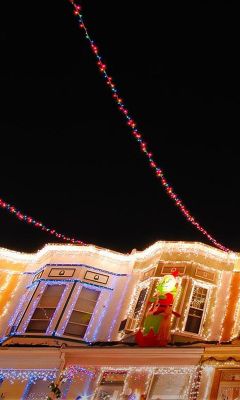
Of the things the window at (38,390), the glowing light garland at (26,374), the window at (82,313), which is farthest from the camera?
the window at (82,313)

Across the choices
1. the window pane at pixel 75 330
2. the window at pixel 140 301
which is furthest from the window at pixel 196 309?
the window pane at pixel 75 330

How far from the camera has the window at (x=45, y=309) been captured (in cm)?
1773

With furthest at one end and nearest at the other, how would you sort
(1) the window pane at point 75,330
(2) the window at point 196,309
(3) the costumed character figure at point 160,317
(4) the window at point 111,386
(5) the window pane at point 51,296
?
(5) the window pane at point 51,296, (1) the window pane at point 75,330, (2) the window at point 196,309, (3) the costumed character figure at point 160,317, (4) the window at point 111,386

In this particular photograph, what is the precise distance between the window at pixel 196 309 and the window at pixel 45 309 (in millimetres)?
4843

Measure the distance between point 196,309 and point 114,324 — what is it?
2967mm

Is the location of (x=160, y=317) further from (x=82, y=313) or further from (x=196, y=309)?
(x=82, y=313)

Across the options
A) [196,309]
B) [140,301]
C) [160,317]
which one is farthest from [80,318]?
[196,309]

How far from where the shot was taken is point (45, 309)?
59.4 ft

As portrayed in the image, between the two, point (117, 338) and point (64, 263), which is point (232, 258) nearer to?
point (117, 338)

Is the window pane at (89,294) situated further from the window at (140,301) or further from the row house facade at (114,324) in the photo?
the window at (140,301)

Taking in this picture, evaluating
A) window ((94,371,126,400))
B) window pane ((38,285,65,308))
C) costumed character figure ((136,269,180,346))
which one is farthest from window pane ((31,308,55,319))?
window ((94,371,126,400))

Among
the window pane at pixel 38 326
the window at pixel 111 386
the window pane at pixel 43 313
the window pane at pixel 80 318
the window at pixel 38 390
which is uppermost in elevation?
the window pane at pixel 80 318

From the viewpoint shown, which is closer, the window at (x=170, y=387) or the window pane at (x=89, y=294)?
the window at (x=170, y=387)

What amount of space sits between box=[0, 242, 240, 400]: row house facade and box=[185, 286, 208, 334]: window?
0.11 feet
